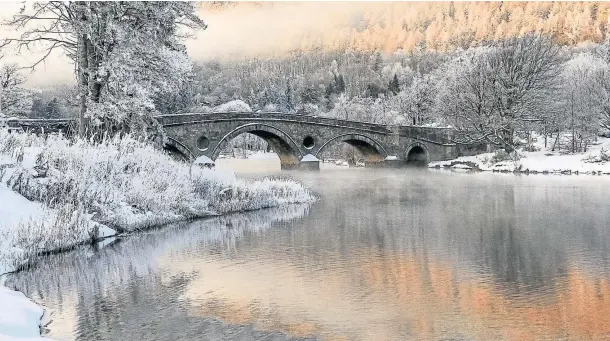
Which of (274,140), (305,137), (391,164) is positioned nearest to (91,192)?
(274,140)

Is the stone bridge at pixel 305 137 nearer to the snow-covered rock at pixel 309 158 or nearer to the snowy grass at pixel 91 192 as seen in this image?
the snow-covered rock at pixel 309 158

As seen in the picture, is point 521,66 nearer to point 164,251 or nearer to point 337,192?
point 337,192

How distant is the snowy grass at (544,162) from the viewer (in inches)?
1522

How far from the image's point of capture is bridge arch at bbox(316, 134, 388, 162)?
2130 inches

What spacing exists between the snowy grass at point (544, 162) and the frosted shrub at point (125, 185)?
79.7 feet

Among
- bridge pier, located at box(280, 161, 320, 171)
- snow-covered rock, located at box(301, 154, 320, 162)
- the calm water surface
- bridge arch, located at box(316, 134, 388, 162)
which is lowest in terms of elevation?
the calm water surface

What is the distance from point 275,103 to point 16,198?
104 meters

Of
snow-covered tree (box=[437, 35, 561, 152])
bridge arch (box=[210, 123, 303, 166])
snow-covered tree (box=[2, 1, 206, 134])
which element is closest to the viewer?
snow-covered tree (box=[2, 1, 206, 134])

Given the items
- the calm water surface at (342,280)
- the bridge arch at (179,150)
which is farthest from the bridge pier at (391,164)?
the calm water surface at (342,280)

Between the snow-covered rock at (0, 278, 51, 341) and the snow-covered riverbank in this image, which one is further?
the snow-covered riverbank

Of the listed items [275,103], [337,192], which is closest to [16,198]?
[337,192]

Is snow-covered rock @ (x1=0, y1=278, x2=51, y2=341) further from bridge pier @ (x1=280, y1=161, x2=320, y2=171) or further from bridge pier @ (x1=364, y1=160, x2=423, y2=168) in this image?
bridge pier @ (x1=364, y1=160, x2=423, y2=168)

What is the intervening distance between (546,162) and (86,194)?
3367cm

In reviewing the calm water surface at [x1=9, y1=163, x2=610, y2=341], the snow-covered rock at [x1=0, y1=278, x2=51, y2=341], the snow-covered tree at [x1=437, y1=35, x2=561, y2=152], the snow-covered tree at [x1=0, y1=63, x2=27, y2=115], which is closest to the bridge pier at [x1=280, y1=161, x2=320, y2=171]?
the snow-covered tree at [x1=437, y1=35, x2=561, y2=152]
